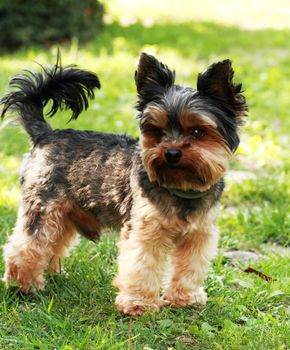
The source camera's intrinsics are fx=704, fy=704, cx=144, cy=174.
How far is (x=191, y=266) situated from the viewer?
4594 mm

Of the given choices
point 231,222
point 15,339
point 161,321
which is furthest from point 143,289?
point 231,222

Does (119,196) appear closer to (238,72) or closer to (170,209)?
(170,209)

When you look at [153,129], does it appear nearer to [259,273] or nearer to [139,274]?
[139,274]

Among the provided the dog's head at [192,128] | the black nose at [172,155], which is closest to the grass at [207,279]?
the dog's head at [192,128]

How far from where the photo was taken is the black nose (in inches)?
161

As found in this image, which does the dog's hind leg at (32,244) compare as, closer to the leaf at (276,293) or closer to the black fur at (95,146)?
the black fur at (95,146)

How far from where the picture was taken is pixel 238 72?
11.5 meters

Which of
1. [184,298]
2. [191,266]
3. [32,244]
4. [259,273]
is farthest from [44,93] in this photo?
[259,273]

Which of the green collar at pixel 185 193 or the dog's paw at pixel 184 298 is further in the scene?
the dog's paw at pixel 184 298

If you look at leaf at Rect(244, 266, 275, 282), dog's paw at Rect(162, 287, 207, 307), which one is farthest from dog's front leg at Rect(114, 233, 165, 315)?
leaf at Rect(244, 266, 275, 282)

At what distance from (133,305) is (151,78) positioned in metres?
1.43

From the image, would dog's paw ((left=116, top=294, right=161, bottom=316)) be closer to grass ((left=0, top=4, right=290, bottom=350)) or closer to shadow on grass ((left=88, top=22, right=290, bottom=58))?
grass ((left=0, top=4, right=290, bottom=350))

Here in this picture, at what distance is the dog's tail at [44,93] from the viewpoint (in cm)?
489

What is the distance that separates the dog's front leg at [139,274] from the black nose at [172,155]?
1.88 ft
